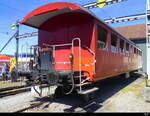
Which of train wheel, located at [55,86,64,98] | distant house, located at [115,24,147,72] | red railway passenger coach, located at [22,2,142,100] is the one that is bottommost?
train wheel, located at [55,86,64,98]

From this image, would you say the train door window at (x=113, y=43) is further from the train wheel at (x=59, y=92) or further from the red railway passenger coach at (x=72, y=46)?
the train wheel at (x=59, y=92)

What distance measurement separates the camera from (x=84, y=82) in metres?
5.27

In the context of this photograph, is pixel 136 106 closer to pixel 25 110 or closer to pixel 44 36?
pixel 25 110

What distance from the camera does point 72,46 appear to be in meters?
4.98

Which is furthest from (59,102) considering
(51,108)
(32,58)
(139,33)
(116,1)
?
(139,33)

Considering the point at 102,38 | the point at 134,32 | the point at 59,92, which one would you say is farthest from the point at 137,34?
the point at 59,92

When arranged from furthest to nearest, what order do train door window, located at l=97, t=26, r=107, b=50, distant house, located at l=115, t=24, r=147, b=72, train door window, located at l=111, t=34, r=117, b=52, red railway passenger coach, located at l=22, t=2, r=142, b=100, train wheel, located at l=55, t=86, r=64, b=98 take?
1. distant house, located at l=115, t=24, r=147, b=72
2. train door window, located at l=111, t=34, r=117, b=52
3. train wheel, located at l=55, t=86, r=64, b=98
4. train door window, located at l=97, t=26, r=107, b=50
5. red railway passenger coach, located at l=22, t=2, r=142, b=100

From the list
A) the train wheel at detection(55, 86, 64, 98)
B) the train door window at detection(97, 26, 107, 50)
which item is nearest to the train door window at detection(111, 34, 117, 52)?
the train door window at detection(97, 26, 107, 50)

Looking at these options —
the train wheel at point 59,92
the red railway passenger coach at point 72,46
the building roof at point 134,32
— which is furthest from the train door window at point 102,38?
the building roof at point 134,32

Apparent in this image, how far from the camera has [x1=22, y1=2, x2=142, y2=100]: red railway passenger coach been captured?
16.5 ft

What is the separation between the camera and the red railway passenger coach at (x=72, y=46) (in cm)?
504

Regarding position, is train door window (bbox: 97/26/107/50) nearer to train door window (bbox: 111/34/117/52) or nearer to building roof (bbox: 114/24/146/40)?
train door window (bbox: 111/34/117/52)

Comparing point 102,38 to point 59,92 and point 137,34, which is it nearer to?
point 59,92

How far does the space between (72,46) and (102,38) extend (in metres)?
1.75
